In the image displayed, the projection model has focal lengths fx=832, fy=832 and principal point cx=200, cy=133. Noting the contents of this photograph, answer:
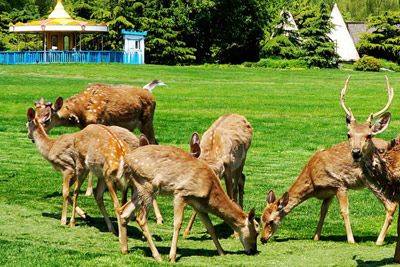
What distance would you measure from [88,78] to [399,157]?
45.4 m

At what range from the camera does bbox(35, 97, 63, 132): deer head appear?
53.7ft

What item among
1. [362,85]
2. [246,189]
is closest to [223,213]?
[246,189]

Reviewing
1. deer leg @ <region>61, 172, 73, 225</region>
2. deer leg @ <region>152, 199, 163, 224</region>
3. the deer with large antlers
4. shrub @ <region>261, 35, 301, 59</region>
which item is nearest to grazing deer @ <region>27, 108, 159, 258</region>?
deer leg @ <region>61, 172, 73, 225</region>

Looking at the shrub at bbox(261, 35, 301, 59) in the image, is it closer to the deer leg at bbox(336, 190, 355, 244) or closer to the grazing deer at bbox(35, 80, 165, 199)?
the grazing deer at bbox(35, 80, 165, 199)

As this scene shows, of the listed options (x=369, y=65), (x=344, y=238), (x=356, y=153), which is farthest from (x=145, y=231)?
(x=369, y=65)

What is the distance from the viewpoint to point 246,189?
17078mm

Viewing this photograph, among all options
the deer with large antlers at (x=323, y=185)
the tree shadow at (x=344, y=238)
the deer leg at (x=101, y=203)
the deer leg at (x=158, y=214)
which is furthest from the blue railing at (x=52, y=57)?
the tree shadow at (x=344, y=238)

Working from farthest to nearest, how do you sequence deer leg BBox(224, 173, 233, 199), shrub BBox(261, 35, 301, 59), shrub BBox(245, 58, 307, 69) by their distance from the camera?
shrub BBox(261, 35, 301, 59) < shrub BBox(245, 58, 307, 69) < deer leg BBox(224, 173, 233, 199)

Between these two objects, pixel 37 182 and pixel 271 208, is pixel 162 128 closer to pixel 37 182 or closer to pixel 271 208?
pixel 37 182

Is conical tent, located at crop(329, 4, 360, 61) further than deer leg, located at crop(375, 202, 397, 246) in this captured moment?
Yes

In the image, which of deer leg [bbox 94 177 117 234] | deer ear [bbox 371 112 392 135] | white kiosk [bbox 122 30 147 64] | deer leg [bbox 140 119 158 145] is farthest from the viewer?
white kiosk [bbox 122 30 147 64]

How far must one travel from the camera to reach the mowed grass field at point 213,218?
11.2m

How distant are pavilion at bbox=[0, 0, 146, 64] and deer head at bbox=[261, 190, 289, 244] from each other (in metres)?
58.9

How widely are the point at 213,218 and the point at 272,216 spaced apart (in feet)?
6.69
